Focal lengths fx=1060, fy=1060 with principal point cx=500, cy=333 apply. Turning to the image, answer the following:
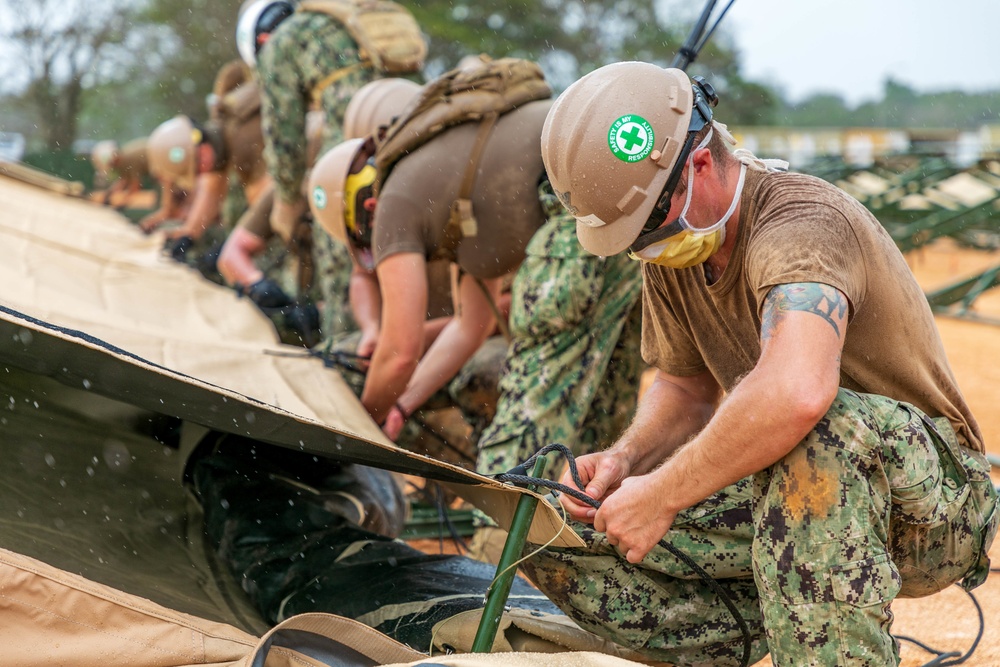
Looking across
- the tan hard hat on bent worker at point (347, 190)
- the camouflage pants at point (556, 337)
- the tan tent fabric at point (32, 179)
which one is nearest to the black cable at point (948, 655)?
the camouflage pants at point (556, 337)

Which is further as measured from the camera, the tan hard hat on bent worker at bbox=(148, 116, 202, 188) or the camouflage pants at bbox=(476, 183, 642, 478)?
the tan hard hat on bent worker at bbox=(148, 116, 202, 188)

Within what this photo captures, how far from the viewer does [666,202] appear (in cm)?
190

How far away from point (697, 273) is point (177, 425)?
1398mm

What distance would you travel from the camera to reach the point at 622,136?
1864 millimetres

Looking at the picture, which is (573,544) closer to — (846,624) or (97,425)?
(846,624)

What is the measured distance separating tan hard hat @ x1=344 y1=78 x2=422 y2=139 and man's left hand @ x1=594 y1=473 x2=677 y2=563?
2332 millimetres

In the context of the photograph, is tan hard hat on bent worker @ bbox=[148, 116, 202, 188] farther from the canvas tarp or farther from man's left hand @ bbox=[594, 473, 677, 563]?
man's left hand @ bbox=[594, 473, 677, 563]

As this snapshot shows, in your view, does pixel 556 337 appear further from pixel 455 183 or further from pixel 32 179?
pixel 32 179

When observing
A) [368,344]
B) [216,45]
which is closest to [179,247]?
[368,344]

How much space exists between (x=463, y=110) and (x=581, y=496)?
1.47 m

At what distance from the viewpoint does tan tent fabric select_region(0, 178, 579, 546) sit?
73.1 inches

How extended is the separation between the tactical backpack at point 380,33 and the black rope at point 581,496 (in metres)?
3.32

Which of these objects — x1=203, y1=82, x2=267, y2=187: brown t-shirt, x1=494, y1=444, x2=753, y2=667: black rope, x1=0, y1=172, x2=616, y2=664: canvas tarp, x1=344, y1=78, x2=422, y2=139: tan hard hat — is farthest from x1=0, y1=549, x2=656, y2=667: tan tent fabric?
x1=203, y1=82, x2=267, y2=187: brown t-shirt

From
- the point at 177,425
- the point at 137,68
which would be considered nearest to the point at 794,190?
the point at 177,425
